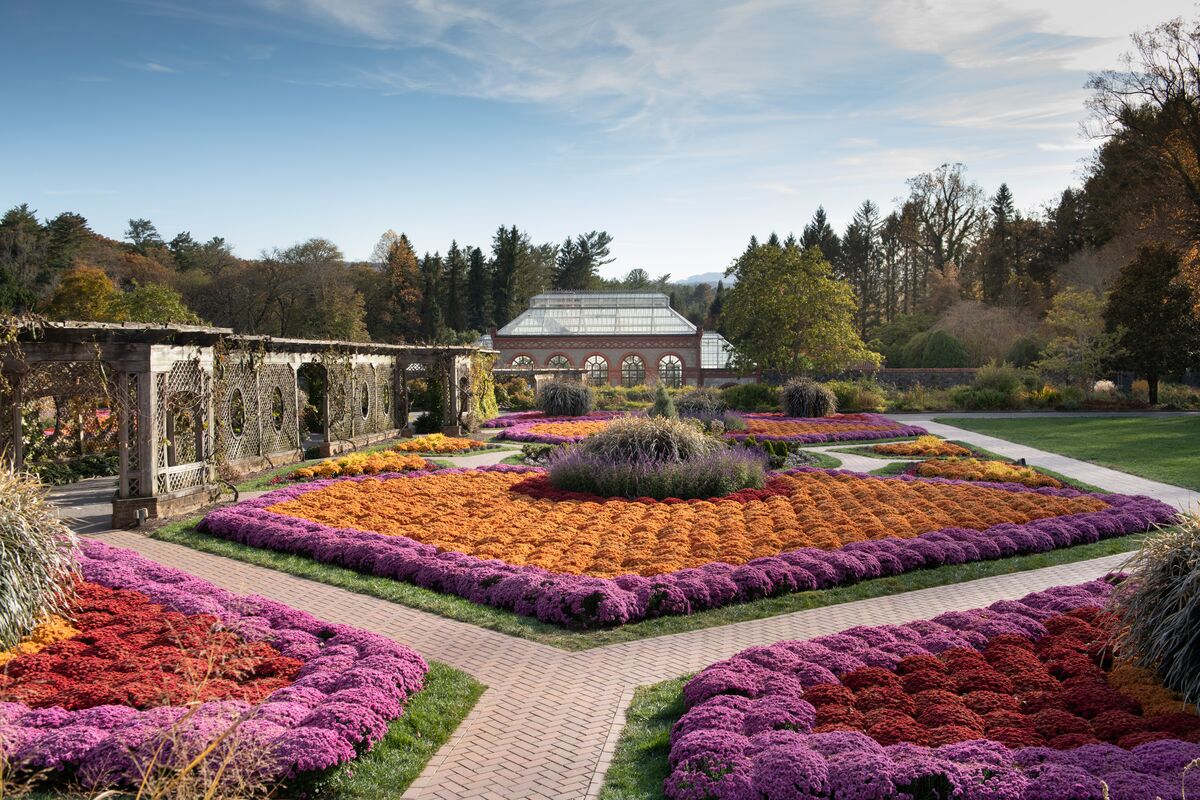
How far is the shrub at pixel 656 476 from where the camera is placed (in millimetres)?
12875

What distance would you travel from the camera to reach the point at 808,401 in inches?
1032

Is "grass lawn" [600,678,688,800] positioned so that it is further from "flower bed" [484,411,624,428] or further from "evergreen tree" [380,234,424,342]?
"evergreen tree" [380,234,424,342]

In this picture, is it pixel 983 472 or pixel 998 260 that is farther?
pixel 998 260

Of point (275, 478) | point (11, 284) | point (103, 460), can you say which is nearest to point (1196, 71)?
point (275, 478)

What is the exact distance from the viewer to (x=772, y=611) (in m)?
7.91

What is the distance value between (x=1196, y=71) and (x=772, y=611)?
108 feet

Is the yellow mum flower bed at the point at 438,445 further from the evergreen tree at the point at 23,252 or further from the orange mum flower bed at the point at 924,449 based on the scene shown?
the evergreen tree at the point at 23,252

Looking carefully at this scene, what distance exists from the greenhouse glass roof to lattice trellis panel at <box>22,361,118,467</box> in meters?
29.7

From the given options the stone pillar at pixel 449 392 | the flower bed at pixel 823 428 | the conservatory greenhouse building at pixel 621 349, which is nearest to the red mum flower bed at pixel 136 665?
the flower bed at pixel 823 428

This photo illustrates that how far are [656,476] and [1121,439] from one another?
47.3ft

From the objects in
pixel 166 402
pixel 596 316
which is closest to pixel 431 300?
pixel 596 316

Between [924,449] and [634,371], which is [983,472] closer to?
[924,449]

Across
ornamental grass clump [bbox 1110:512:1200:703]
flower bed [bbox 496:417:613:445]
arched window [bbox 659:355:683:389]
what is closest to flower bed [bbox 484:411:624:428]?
flower bed [bbox 496:417:613:445]

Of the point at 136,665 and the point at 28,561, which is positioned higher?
the point at 28,561
